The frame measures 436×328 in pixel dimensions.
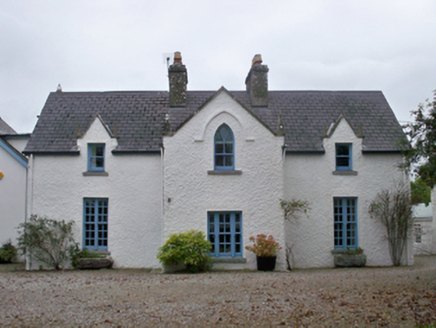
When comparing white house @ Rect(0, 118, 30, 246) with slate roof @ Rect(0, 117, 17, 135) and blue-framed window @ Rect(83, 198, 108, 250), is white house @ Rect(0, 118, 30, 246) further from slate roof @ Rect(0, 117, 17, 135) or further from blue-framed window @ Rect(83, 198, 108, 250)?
blue-framed window @ Rect(83, 198, 108, 250)

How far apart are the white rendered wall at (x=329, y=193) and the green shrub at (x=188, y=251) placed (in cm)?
408

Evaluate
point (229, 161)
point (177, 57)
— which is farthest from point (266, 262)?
point (177, 57)

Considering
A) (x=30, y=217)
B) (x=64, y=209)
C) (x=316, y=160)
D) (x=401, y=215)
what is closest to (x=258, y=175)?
(x=316, y=160)

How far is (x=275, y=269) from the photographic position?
17.6m

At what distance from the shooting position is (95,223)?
19.4 meters

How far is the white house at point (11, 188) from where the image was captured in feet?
74.0

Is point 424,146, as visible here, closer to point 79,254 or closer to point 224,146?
point 224,146

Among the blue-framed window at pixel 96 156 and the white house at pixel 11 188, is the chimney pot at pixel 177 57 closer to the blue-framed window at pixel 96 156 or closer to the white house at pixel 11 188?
the blue-framed window at pixel 96 156

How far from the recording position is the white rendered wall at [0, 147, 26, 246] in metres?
22.5

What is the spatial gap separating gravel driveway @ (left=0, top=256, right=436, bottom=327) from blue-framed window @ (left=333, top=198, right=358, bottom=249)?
475 cm

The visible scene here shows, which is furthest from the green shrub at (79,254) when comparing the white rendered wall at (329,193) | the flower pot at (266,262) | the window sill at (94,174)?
the white rendered wall at (329,193)

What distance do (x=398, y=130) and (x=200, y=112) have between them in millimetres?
9023

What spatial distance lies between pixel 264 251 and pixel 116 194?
670cm

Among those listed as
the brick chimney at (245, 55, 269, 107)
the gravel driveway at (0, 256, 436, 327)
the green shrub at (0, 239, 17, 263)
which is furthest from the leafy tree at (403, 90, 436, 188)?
the green shrub at (0, 239, 17, 263)
